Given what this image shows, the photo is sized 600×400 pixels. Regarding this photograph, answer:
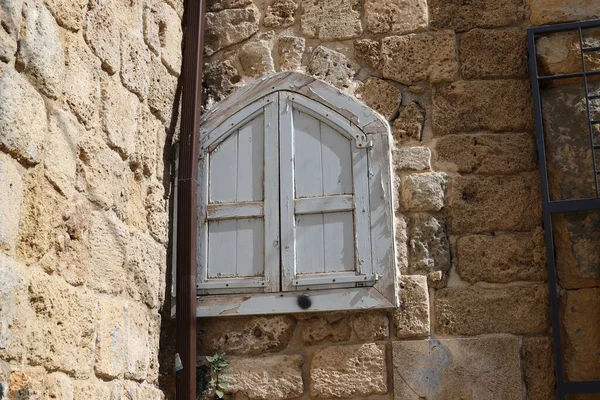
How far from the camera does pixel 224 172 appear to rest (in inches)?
170

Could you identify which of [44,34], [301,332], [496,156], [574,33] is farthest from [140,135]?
[574,33]

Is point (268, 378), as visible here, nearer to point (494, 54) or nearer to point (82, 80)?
point (82, 80)

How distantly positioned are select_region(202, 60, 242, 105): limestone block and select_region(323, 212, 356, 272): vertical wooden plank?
92 cm

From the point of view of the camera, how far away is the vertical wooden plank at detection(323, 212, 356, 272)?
13.3ft

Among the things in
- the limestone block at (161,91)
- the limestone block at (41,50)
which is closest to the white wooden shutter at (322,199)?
the limestone block at (161,91)

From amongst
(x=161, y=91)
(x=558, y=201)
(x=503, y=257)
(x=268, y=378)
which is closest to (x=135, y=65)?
(x=161, y=91)

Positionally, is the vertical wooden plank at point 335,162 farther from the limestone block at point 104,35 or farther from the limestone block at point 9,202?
the limestone block at point 9,202

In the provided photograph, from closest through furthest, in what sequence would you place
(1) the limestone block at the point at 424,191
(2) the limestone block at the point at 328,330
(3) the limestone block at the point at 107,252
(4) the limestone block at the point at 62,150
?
(4) the limestone block at the point at 62,150
(3) the limestone block at the point at 107,252
(2) the limestone block at the point at 328,330
(1) the limestone block at the point at 424,191

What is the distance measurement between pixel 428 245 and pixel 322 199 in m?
0.55

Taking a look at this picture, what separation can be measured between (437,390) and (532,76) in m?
1.57

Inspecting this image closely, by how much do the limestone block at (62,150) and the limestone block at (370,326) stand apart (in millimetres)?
1501

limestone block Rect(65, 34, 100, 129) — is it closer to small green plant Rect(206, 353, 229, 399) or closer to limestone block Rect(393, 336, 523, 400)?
small green plant Rect(206, 353, 229, 399)

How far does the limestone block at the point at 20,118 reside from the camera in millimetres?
2734

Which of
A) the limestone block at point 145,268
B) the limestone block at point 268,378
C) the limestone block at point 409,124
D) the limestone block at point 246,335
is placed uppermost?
the limestone block at point 409,124
